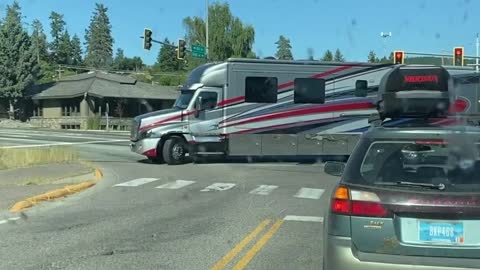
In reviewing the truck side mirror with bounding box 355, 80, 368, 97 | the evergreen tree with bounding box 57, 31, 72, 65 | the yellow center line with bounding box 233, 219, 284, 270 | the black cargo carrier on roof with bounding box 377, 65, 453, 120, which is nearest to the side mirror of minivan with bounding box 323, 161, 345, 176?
the yellow center line with bounding box 233, 219, 284, 270

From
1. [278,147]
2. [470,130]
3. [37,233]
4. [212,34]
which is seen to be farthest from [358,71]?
[212,34]

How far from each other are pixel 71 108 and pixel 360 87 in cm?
4347

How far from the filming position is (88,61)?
5792 inches

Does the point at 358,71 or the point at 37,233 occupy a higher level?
the point at 358,71

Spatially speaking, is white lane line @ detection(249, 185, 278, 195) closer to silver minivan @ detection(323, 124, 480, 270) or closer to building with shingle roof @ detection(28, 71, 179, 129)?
silver minivan @ detection(323, 124, 480, 270)

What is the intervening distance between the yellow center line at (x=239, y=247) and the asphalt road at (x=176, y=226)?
0.01 metres

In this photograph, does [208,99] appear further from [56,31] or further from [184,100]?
[56,31]

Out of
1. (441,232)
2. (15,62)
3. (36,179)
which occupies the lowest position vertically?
(36,179)

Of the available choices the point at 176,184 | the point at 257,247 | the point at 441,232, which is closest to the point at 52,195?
the point at 176,184

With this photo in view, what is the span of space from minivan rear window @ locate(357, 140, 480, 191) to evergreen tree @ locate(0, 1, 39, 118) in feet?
198

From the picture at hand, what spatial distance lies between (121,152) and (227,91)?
7.21m

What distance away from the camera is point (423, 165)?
5.08 m

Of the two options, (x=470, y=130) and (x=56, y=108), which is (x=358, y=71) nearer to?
(x=470, y=130)

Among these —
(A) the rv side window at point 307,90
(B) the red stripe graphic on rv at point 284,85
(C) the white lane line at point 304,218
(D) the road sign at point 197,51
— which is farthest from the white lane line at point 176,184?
(D) the road sign at point 197,51
